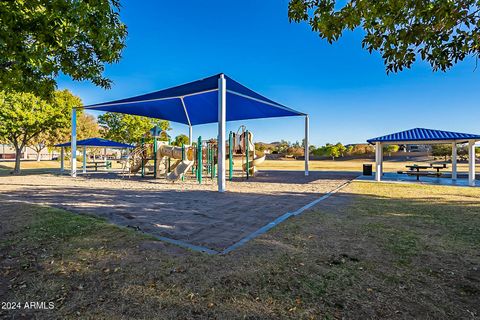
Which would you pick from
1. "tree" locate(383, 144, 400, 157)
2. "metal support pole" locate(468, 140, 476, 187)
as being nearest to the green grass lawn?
"metal support pole" locate(468, 140, 476, 187)

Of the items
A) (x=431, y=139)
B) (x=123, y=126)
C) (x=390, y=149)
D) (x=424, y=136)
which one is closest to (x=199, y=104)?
(x=424, y=136)

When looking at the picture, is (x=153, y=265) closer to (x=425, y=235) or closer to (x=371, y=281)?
(x=371, y=281)

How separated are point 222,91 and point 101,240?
6754 mm

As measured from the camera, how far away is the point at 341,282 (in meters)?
2.66

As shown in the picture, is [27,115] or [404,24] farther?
[27,115]

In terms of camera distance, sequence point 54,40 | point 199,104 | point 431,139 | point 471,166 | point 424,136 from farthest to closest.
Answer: point 199,104, point 424,136, point 431,139, point 471,166, point 54,40

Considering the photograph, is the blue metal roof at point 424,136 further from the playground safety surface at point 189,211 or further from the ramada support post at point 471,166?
the playground safety surface at point 189,211

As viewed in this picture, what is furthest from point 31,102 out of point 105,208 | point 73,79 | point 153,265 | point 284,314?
point 284,314

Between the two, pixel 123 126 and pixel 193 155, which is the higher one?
A: pixel 123 126

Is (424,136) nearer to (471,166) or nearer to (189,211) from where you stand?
(471,166)

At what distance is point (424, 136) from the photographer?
13492 mm

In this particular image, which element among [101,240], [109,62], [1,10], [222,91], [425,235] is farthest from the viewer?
[222,91]

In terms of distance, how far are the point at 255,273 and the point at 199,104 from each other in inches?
530

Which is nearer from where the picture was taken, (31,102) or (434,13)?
(434,13)
